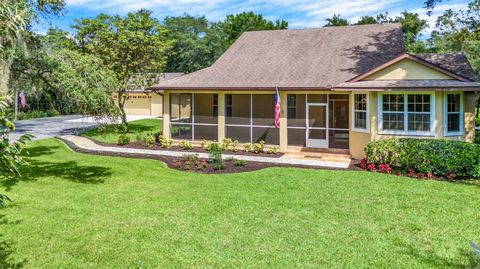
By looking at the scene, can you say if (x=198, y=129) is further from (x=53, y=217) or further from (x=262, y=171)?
(x=53, y=217)

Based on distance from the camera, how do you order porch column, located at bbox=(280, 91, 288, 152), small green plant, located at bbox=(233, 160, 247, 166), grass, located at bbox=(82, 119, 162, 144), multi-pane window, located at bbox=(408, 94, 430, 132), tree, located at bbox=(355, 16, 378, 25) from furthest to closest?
tree, located at bbox=(355, 16, 378, 25) < grass, located at bbox=(82, 119, 162, 144) < porch column, located at bbox=(280, 91, 288, 152) < small green plant, located at bbox=(233, 160, 247, 166) < multi-pane window, located at bbox=(408, 94, 430, 132)

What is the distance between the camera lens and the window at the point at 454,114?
13484 millimetres

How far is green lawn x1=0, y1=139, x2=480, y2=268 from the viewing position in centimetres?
586

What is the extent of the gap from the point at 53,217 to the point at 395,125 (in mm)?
12030

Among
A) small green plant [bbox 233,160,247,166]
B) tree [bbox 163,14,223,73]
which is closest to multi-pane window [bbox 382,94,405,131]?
small green plant [bbox 233,160,247,166]

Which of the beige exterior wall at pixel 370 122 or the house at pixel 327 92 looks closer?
the beige exterior wall at pixel 370 122

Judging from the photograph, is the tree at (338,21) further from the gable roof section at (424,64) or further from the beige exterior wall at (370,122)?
the gable roof section at (424,64)

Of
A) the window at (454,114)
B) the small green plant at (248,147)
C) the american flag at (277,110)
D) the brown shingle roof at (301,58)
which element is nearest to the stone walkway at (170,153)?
the small green plant at (248,147)

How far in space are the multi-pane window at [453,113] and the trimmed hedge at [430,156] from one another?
1850mm

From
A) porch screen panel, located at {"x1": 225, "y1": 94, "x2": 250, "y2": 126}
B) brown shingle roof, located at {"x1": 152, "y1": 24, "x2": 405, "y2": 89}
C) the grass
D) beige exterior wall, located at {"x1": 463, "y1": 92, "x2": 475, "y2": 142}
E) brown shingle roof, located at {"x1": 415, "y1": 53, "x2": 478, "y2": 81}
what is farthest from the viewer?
the grass

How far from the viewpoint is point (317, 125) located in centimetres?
1731

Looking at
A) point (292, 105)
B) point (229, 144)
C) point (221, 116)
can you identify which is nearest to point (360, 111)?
point (292, 105)

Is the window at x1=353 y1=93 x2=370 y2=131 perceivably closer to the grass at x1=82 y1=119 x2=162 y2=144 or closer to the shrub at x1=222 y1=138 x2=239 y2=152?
the shrub at x1=222 y1=138 x2=239 y2=152

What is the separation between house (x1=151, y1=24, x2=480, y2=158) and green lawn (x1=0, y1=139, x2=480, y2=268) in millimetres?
3675
